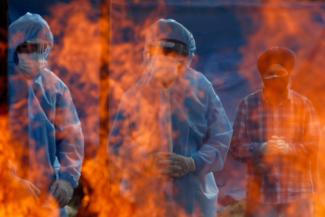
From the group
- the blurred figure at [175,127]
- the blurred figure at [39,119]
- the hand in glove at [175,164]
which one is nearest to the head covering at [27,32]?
the blurred figure at [39,119]

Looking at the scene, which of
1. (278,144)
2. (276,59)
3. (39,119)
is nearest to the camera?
(39,119)

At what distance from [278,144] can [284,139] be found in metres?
0.06

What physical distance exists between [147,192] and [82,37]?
1164 mm

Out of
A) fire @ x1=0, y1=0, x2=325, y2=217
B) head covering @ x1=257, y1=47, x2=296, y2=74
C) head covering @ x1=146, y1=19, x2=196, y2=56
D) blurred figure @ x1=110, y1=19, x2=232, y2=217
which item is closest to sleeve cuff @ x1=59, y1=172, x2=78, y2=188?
fire @ x1=0, y1=0, x2=325, y2=217

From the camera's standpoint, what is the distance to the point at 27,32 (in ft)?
15.5

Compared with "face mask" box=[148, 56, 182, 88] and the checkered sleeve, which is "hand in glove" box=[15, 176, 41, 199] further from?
the checkered sleeve

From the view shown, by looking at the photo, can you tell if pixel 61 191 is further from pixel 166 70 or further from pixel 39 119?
pixel 166 70

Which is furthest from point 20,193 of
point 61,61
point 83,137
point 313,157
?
point 313,157

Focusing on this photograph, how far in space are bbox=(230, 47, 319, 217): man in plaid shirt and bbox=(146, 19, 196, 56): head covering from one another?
62 centimetres

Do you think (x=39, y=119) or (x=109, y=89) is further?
(x=109, y=89)

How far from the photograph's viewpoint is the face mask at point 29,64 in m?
4.70

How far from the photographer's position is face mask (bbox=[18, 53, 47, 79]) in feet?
15.4

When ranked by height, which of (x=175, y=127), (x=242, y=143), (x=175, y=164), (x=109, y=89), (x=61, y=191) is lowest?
(x=61, y=191)

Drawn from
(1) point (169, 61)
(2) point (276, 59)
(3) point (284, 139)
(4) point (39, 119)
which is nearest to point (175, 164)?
(1) point (169, 61)
